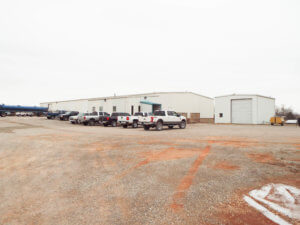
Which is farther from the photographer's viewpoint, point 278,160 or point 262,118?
point 262,118

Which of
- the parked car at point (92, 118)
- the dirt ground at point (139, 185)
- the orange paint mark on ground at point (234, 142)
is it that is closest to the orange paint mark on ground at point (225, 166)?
the dirt ground at point (139, 185)

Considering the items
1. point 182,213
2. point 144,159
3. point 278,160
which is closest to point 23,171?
point 144,159

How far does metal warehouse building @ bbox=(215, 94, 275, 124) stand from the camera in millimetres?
28547

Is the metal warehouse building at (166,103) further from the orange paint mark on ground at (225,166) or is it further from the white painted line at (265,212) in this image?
the white painted line at (265,212)

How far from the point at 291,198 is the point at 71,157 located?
6794mm

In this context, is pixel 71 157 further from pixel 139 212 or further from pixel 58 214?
pixel 139 212

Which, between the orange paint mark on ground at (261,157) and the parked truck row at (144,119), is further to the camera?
the parked truck row at (144,119)

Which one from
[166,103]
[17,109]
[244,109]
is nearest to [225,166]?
[244,109]

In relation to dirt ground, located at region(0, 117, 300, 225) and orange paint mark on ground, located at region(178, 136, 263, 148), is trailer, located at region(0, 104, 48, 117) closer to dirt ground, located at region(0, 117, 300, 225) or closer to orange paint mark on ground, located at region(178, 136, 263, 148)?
dirt ground, located at region(0, 117, 300, 225)

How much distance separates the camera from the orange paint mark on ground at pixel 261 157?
6.46 m

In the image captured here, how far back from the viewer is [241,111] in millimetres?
29719

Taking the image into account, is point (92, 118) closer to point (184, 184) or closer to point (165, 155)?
point (165, 155)

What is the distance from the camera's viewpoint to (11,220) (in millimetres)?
3154

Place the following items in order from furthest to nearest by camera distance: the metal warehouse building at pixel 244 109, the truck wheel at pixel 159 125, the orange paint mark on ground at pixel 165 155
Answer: the metal warehouse building at pixel 244 109 < the truck wheel at pixel 159 125 < the orange paint mark on ground at pixel 165 155
